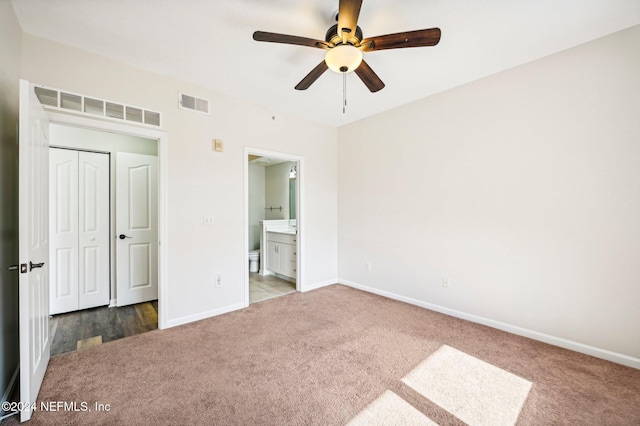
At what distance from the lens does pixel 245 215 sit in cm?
350

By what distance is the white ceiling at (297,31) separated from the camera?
1913 millimetres

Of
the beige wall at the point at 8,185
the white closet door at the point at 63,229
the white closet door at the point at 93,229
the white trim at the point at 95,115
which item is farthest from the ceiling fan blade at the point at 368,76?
the white closet door at the point at 63,229

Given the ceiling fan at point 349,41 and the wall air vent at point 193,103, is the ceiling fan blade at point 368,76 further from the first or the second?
the wall air vent at point 193,103

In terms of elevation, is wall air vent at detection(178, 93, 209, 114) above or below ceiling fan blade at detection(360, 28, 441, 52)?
above

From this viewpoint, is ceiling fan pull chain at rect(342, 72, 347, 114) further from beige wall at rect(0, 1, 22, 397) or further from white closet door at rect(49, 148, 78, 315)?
white closet door at rect(49, 148, 78, 315)

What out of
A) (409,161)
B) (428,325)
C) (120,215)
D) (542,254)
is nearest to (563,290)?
(542,254)

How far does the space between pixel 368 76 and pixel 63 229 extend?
3905 millimetres

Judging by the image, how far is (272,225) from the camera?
215 inches

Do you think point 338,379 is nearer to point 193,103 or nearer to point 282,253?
point 282,253

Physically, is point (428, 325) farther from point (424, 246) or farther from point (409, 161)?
point (409, 161)

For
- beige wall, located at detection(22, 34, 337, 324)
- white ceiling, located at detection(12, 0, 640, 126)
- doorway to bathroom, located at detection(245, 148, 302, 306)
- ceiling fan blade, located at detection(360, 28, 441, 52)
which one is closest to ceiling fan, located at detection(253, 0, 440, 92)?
ceiling fan blade, located at detection(360, 28, 441, 52)

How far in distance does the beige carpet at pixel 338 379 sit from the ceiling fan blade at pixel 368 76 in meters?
2.39

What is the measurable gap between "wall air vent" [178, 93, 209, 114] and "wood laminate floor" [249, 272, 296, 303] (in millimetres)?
2523

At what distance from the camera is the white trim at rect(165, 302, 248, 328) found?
2926mm
